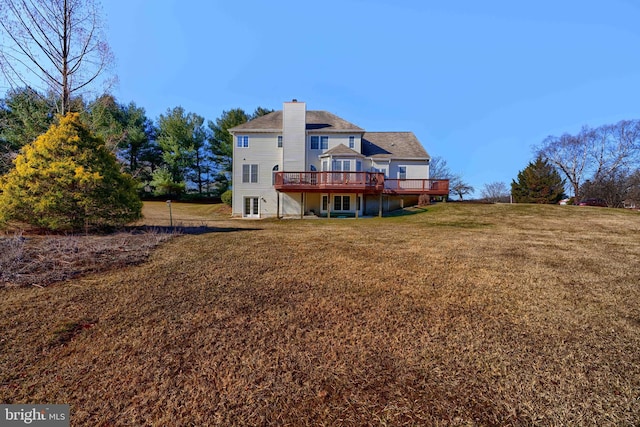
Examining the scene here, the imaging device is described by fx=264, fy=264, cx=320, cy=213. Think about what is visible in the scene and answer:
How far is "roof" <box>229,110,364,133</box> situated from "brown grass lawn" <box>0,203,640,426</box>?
617 inches

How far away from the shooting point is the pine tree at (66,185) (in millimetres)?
7277

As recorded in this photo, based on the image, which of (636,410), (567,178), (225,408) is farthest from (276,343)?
(567,178)

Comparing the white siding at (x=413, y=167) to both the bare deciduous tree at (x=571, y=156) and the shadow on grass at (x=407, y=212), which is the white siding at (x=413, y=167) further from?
the bare deciduous tree at (x=571, y=156)

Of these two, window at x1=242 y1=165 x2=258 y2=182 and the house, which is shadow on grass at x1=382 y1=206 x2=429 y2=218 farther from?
window at x1=242 y1=165 x2=258 y2=182

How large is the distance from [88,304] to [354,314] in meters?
3.98

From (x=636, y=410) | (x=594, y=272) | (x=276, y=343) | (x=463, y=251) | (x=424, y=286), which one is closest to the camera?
(x=636, y=410)

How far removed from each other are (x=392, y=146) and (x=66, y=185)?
21.6m

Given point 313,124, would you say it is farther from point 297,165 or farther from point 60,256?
point 60,256

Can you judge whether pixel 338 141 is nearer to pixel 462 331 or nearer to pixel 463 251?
pixel 463 251

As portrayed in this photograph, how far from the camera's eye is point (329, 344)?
3094 millimetres

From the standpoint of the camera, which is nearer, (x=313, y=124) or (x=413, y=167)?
(x=313, y=124)

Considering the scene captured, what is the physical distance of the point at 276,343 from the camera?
3.11m

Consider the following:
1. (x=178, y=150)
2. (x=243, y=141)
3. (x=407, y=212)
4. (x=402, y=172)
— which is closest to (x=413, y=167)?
(x=402, y=172)

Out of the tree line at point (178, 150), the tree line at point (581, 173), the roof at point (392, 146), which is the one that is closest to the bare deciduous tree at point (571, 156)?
the tree line at point (581, 173)
